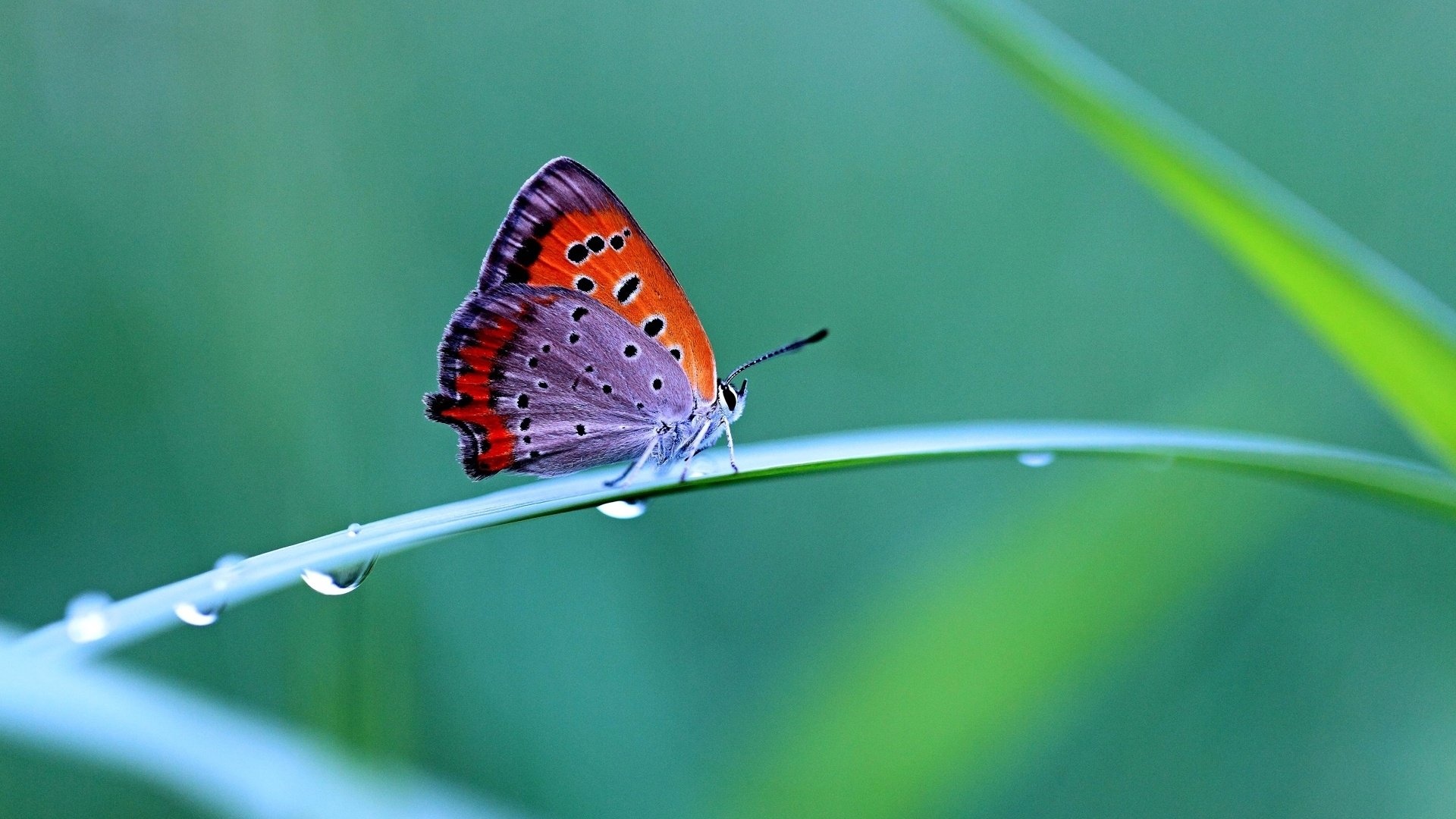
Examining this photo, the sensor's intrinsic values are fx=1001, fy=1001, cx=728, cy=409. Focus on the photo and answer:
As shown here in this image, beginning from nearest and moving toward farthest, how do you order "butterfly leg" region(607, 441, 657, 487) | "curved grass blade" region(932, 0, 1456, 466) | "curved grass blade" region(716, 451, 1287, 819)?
"curved grass blade" region(932, 0, 1456, 466)
"butterfly leg" region(607, 441, 657, 487)
"curved grass blade" region(716, 451, 1287, 819)

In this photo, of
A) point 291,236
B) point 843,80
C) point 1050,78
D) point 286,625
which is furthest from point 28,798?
point 843,80

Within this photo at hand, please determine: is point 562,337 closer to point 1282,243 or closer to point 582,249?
point 582,249

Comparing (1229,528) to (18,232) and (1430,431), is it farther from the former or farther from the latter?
(18,232)

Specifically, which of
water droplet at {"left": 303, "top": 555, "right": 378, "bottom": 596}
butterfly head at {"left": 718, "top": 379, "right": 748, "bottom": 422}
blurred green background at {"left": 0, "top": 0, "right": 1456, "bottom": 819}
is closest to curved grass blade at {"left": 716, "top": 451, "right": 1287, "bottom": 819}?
blurred green background at {"left": 0, "top": 0, "right": 1456, "bottom": 819}

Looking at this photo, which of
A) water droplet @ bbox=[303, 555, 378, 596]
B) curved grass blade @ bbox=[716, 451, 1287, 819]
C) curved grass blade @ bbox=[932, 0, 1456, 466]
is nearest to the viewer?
curved grass blade @ bbox=[932, 0, 1456, 466]

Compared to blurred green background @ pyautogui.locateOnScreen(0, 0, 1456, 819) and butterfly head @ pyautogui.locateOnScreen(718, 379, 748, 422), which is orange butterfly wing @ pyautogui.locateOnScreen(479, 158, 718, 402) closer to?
butterfly head @ pyautogui.locateOnScreen(718, 379, 748, 422)

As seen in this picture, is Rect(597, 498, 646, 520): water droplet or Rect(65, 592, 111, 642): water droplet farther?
Rect(597, 498, 646, 520): water droplet

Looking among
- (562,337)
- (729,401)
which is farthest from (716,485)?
(729,401)
